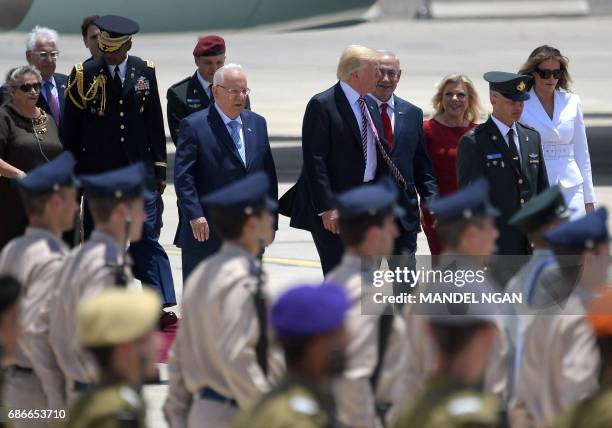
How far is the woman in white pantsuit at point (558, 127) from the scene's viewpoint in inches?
381

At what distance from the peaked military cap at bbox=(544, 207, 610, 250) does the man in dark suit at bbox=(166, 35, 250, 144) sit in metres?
5.06

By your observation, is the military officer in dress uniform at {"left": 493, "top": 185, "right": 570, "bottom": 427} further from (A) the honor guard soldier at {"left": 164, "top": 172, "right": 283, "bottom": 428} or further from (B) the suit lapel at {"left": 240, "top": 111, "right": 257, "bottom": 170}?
(B) the suit lapel at {"left": 240, "top": 111, "right": 257, "bottom": 170}

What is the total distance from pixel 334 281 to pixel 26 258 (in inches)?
52.5

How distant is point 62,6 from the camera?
16469mm

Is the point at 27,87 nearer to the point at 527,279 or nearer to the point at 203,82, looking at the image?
the point at 203,82

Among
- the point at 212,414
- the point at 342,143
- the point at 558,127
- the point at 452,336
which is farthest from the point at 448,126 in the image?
the point at 452,336

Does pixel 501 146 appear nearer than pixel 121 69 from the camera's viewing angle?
Yes

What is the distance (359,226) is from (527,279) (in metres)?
0.80

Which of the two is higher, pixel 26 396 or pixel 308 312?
pixel 308 312

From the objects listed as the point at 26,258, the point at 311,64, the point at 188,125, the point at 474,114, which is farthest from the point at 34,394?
the point at 311,64

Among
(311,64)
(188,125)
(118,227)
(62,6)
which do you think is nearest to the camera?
(118,227)

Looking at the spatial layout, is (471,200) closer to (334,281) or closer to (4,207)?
(334,281)

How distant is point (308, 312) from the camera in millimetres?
4523

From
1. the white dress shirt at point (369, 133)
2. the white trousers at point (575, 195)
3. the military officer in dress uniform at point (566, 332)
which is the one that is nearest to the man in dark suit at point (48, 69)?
the white dress shirt at point (369, 133)
